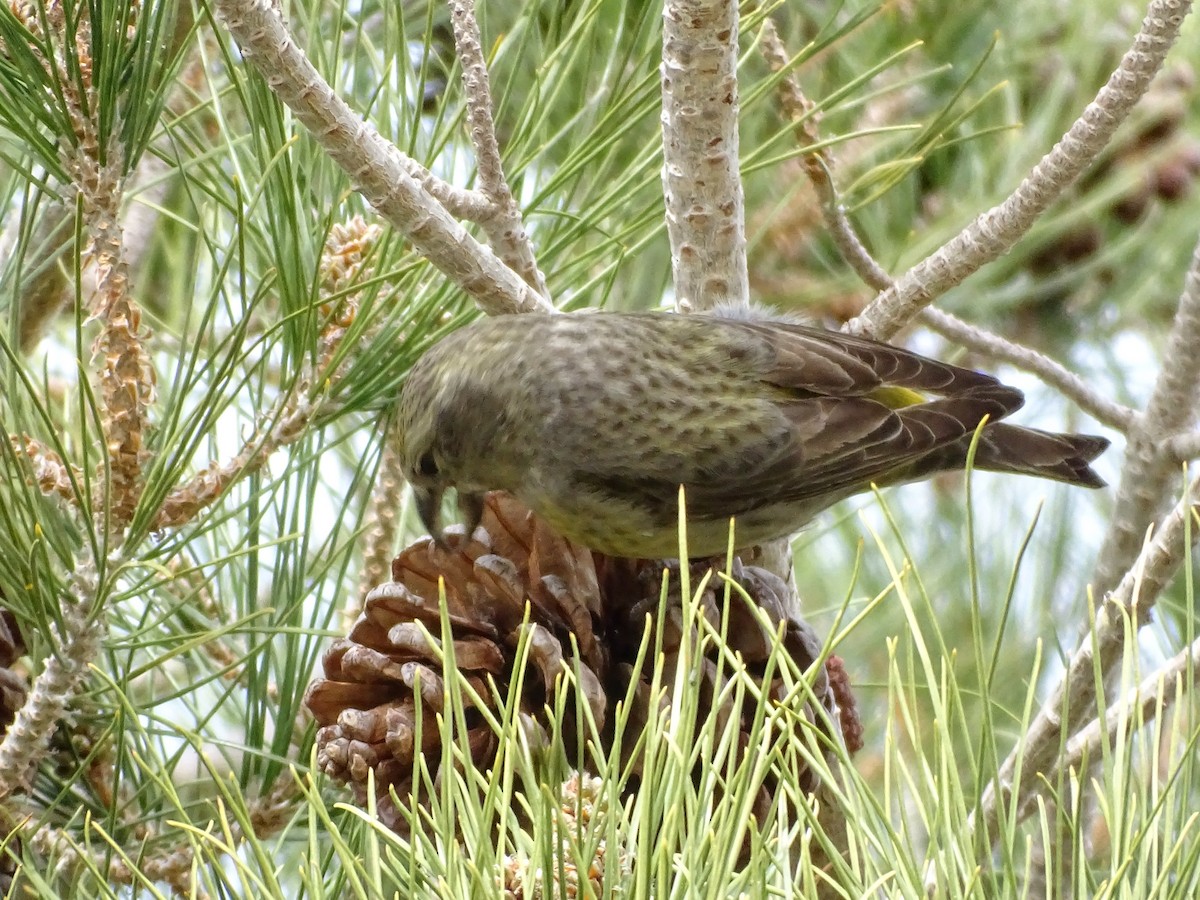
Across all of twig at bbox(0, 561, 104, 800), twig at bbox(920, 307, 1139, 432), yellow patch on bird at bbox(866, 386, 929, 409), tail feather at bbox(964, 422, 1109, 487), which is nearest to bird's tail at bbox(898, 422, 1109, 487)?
tail feather at bbox(964, 422, 1109, 487)

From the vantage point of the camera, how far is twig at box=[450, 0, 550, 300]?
1.60 meters

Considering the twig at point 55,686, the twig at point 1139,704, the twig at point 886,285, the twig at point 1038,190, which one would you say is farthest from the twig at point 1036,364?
the twig at point 55,686

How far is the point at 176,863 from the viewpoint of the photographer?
62.9 inches

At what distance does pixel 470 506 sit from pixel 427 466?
10cm

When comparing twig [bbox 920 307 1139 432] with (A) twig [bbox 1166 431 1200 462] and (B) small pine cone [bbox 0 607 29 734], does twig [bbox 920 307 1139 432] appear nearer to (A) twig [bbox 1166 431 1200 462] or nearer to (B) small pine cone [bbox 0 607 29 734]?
(A) twig [bbox 1166 431 1200 462]

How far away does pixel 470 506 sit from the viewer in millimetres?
2119

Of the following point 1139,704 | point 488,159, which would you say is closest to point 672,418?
point 488,159

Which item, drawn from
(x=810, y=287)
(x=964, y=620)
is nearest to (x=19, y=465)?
(x=810, y=287)

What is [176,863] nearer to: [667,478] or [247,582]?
[247,582]

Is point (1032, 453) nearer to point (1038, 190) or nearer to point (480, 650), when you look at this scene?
point (1038, 190)

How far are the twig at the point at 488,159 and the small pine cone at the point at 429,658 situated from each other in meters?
0.37

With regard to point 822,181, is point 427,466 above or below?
below

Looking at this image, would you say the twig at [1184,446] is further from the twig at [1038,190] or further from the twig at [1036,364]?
the twig at [1038,190]

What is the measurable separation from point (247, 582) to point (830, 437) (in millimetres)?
894
